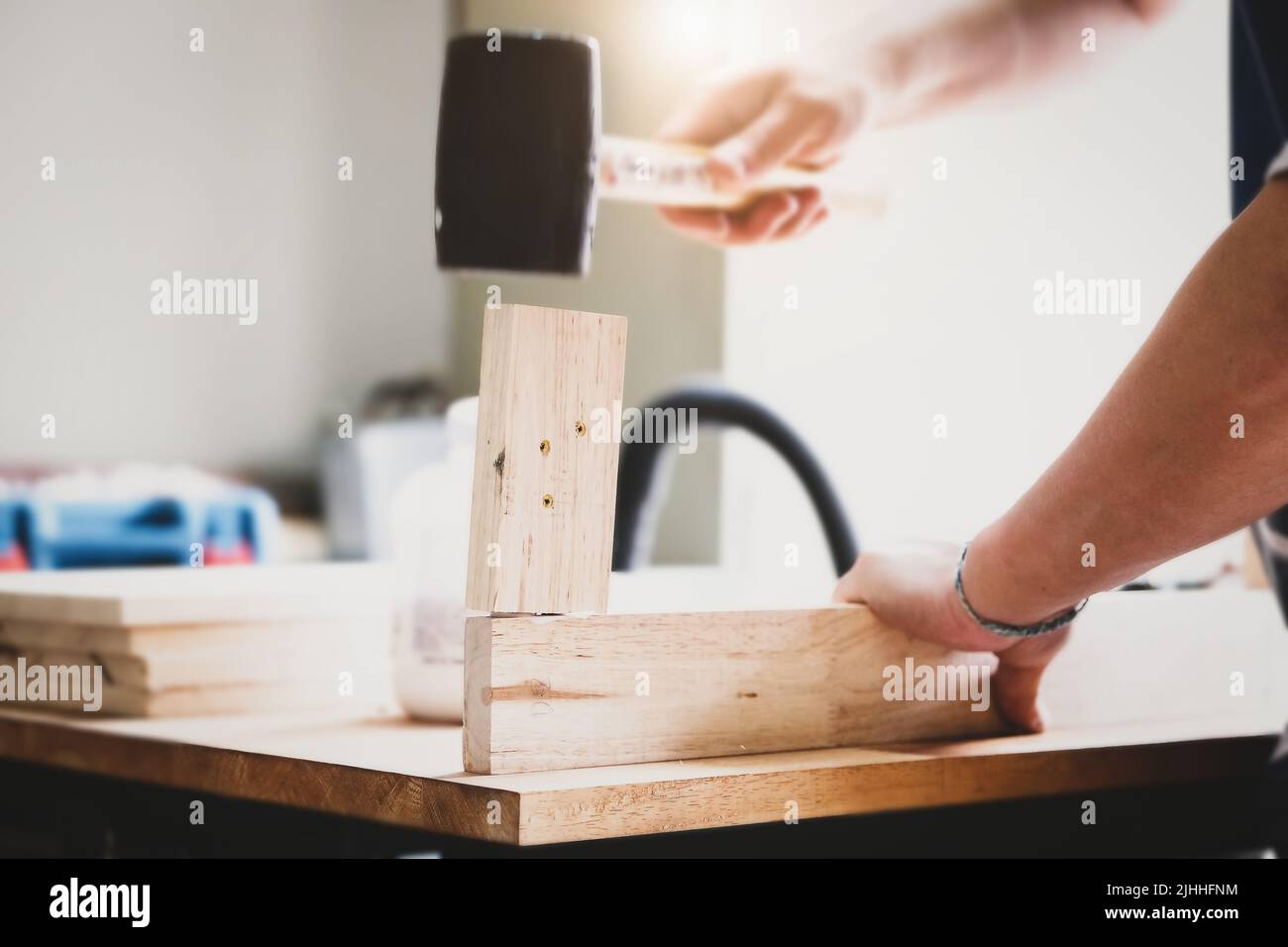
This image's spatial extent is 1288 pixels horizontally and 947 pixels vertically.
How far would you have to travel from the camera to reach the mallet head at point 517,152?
1222mm

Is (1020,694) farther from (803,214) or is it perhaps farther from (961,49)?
(961,49)

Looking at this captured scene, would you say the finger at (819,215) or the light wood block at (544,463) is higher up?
the finger at (819,215)

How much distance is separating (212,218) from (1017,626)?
4.10m

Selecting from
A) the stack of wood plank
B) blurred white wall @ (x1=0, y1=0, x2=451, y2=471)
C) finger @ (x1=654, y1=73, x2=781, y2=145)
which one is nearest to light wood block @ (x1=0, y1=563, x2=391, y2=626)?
the stack of wood plank

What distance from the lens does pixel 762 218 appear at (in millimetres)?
1703

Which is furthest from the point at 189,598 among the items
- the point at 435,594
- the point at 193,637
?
the point at 435,594

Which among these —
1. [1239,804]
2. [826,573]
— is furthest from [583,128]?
[826,573]

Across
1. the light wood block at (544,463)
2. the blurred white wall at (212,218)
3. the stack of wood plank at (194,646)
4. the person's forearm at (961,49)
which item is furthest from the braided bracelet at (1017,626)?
the blurred white wall at (212,218)

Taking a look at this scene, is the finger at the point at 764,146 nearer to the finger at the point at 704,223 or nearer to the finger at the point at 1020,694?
the finger at the point at 704,223

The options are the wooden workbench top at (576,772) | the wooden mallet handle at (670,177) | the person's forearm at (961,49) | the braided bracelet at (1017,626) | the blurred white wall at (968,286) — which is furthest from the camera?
the blurred white wall at (968,286)

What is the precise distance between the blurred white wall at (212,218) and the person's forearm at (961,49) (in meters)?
3.19

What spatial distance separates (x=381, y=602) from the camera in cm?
130
